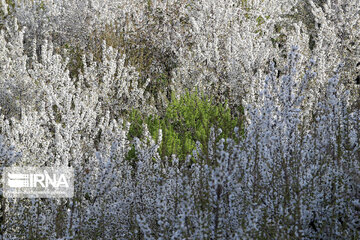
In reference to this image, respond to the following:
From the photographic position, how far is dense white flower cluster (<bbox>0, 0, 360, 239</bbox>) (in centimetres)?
234

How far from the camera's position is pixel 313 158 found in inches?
114

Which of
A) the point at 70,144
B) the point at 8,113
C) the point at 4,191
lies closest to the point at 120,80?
the point at 8,113

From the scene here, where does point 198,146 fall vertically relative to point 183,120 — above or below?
below

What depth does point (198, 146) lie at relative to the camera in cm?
348

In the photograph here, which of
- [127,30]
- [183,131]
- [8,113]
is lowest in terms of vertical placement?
[183,131]

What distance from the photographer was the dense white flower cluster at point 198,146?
2342mm

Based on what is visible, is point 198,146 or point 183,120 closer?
point 198,146

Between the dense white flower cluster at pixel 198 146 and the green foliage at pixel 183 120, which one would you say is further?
the green foliage at pixel 183 120

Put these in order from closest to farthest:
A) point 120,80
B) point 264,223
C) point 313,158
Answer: point 264,223
point 313,158
point 120,80

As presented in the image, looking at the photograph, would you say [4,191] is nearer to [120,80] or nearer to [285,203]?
[285,203]

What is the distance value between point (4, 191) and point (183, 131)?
2.19 m

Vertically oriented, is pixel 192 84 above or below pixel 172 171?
above

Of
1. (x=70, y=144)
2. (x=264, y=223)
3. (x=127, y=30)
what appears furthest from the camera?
(x=127, y=30)

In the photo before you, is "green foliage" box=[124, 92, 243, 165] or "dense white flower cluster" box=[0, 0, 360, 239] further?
"green foliage" box=[124, 92, 243, 165]
